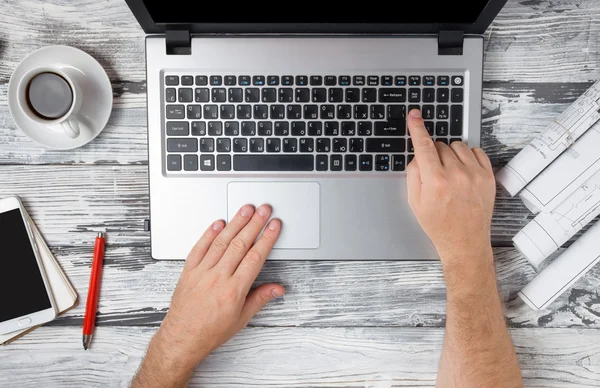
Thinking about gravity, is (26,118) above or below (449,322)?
above

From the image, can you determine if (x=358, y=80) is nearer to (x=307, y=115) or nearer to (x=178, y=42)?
(x=307, y=115)

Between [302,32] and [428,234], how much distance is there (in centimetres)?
38

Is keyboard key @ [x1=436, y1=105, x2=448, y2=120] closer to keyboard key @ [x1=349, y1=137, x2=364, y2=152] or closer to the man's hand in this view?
keyboard key @ [x1=349, y1=137, x2=364, y2=152]

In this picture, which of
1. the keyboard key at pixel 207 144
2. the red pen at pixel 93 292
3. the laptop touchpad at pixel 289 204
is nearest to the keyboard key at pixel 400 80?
the laptop touchpad at pixel 289 204

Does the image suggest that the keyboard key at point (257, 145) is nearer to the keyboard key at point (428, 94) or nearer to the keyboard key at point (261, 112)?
the keyboard key at point (261, 112)

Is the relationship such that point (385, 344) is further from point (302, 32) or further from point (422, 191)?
point (302, 32)

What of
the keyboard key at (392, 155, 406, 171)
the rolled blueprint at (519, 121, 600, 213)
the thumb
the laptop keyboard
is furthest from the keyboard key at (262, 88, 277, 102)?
the rolled blueprint at (519, 121, 600, 213)

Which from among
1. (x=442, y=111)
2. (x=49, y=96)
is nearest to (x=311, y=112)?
(x=442, y=111)

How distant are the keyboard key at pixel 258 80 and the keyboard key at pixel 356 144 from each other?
173 millimetres

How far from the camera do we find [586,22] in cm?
85

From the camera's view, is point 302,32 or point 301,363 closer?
point 302,32

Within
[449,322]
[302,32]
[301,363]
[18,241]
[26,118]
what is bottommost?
[301,363]

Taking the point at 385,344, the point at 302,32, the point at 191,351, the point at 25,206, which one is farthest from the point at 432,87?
the point at 25,206

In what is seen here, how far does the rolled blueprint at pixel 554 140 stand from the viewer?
81 cm
